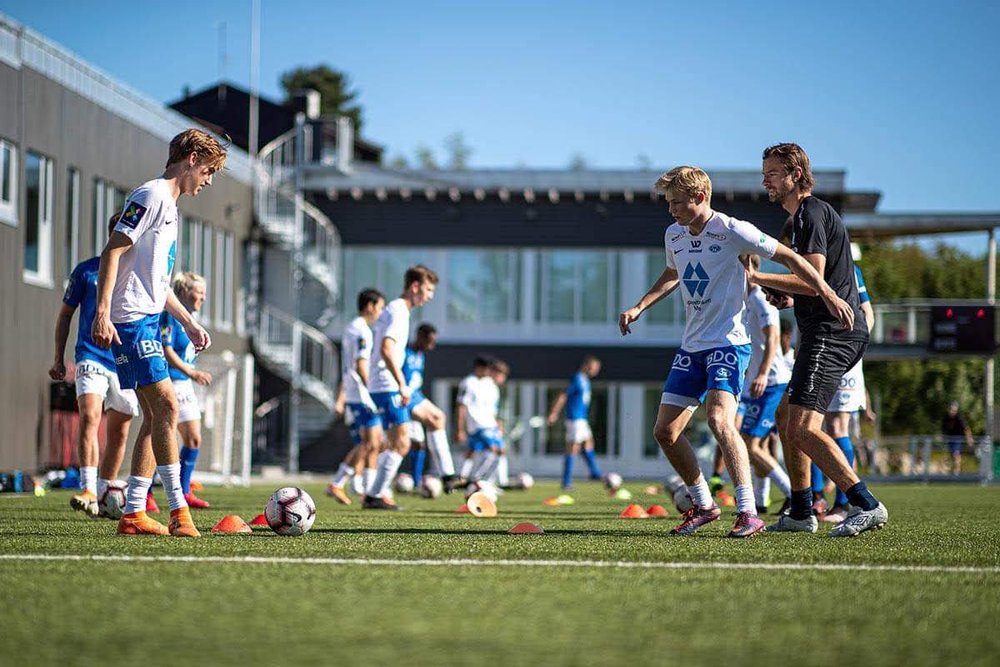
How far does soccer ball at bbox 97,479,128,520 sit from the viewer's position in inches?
406

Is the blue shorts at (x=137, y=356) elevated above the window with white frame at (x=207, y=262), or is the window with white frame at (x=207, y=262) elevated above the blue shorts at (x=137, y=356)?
the window with white frame at (x=207, y=262)

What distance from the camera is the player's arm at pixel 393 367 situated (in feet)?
40.8

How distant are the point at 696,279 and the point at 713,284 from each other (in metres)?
0.11

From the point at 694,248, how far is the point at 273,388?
30.6 meters

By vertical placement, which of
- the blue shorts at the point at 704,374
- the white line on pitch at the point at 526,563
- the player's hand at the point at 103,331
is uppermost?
the player's hand at the point at 103,331

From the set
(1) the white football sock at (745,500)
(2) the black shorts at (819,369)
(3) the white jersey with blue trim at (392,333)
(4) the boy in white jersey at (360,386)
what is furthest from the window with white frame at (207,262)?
(2) the black shorts at (819,369)

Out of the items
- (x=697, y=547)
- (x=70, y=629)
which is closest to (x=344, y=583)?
(x=70, y=629)

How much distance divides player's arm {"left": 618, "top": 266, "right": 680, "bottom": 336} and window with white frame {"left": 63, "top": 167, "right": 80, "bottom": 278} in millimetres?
16833

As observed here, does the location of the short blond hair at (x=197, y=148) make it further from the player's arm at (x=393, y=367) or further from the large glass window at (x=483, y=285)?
the large glass window at (x=483, y=285)

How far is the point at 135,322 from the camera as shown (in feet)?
26.3

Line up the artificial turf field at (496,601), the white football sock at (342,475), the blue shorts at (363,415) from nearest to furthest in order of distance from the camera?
the artificial turf field at (496,601) → the blue shorts at (363,415) → the white football sock at (342,475)

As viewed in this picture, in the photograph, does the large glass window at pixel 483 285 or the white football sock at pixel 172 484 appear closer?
the white football sock at pixel 172 484

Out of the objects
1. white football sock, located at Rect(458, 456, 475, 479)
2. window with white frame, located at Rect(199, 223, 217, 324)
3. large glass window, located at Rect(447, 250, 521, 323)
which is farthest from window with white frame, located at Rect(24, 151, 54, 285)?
large glass window, located at Rect(447, 250, 521, 323)

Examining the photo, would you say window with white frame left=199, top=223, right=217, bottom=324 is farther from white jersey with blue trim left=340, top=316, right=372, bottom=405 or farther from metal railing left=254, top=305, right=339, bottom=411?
white jersey with blue trim left=340, top=316, right=372, bottom=405
